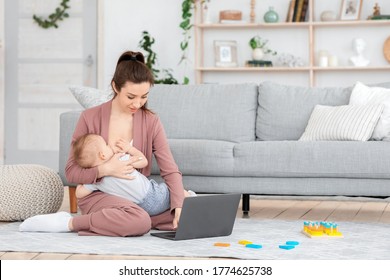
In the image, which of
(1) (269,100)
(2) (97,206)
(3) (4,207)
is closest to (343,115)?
(1) (269,100)

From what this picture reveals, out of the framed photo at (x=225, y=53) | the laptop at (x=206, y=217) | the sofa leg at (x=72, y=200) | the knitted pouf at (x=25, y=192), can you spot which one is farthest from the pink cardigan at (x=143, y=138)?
the framed photo at (x=225, y=53)

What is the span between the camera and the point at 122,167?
3594 millimetres

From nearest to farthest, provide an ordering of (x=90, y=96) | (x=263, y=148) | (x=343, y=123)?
(x=263, y=148) → (x=343, y=123) → (x=90, y=96)

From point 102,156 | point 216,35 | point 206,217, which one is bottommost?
point 206,217

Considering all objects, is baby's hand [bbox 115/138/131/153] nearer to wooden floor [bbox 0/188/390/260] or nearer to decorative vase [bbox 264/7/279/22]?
wooden floor [bbox 0/188/390/260]

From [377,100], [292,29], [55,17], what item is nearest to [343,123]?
[377,100]

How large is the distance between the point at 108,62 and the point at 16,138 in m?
1.16

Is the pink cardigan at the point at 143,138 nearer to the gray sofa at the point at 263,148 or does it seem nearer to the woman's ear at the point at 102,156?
the woman's ear at the point at 102,156

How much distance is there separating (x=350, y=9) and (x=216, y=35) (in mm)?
1245

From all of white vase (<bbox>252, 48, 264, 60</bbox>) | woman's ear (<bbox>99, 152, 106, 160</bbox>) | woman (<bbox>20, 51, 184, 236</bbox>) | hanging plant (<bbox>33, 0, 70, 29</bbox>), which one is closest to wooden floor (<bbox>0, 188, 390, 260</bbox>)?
woman (<bbox>20, 51, 184, 236</bbox>)

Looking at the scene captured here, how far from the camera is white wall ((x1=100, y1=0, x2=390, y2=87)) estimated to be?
7039mm

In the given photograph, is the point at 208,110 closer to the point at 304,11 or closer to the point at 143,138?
the point at 143,138

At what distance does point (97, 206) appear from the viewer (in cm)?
363
